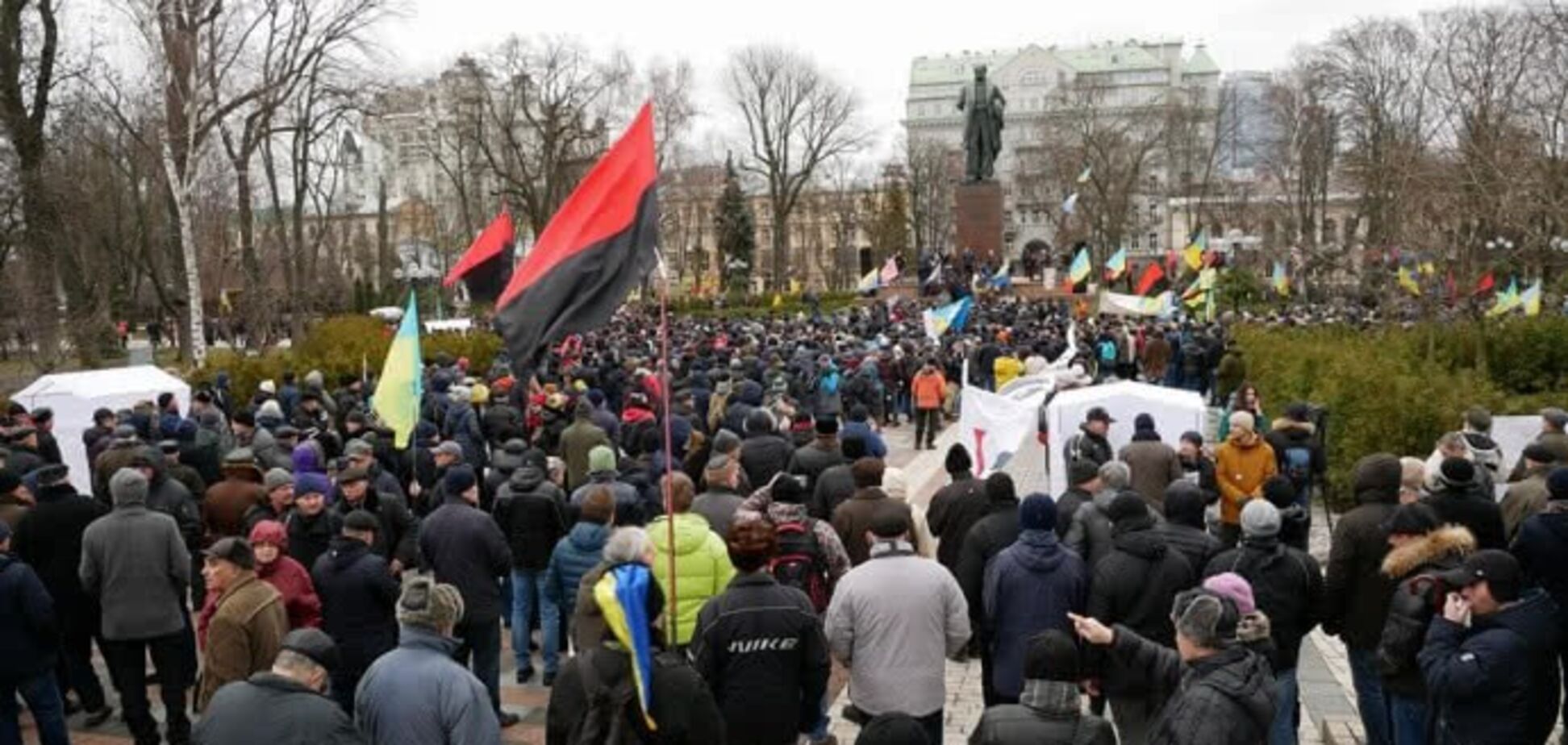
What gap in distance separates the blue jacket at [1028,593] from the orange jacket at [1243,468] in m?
3.32

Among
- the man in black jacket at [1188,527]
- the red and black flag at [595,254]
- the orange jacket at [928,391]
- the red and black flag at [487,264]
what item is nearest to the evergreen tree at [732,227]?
the orange jacket at [928,391]

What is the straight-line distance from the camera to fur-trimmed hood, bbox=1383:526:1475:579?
17.3 ft

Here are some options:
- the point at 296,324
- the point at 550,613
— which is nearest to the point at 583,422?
the point at 550,613

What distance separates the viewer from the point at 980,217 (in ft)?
143

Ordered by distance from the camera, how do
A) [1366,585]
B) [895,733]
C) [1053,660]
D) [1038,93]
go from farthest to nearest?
[1038,93] < [1366,585] < [1053,660] < [895,733]

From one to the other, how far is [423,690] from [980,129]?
40696 millimetres

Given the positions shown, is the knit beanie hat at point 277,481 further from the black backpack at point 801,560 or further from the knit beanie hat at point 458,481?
the black backpack at point 801,560

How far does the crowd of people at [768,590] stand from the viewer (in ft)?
13.9

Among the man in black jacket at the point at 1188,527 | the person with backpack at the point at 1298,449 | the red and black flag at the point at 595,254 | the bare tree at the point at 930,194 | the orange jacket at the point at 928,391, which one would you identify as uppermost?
the bare tree at the point at 930,194

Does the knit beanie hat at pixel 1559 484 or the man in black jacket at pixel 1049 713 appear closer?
the man in black jacket at pixel 1049 713

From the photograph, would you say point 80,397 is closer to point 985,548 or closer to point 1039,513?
point 985,548

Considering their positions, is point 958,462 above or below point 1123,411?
above

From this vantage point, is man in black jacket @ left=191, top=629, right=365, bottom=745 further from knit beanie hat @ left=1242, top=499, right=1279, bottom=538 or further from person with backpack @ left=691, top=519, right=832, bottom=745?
knit beanie hat @ left=1242, top=499, right=1279, bottom=538

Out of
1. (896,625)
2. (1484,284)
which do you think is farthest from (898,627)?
(1484,284)
